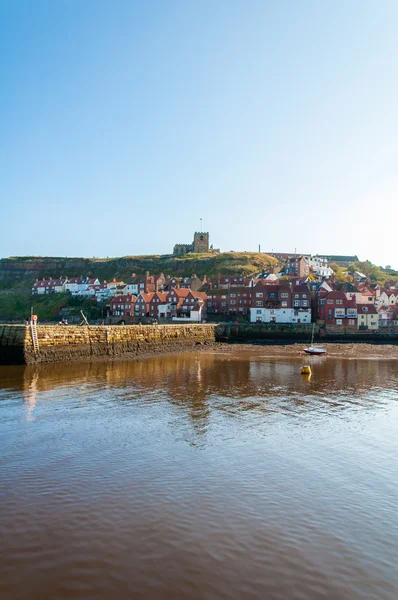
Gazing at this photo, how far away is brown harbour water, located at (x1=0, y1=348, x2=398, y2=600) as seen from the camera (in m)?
7.57

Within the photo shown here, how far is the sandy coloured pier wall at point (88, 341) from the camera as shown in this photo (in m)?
38.3

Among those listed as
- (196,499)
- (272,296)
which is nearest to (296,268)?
(272,296)

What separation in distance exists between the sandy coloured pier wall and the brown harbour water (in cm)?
1608

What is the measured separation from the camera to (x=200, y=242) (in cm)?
17850

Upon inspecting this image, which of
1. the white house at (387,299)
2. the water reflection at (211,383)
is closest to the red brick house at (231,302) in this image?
the white house at (387,299)

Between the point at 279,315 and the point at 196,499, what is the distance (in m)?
72.4

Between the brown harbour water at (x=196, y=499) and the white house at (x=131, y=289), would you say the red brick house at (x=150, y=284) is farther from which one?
the brown harbour water at (x=196, y=499)

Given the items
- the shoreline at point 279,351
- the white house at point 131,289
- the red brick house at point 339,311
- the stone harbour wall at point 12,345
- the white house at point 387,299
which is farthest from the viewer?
the white house at point 131,289

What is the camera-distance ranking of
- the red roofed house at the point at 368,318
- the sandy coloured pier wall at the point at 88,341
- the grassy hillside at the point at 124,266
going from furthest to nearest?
the grassy hillside at the point at 124,266
the red roofed house at the point at 368,318
the sandy coloured pier wall at the point at 88,341

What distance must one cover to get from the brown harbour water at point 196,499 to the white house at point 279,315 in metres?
57.8

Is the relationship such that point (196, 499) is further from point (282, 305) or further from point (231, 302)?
point (231, 302)

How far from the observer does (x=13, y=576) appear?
296 inches

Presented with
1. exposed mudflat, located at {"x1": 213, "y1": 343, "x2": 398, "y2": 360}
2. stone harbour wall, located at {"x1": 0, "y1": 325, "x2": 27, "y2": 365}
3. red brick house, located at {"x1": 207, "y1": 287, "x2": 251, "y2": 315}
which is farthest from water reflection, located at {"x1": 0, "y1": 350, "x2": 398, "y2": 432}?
red brick house, located at {"x1": 207, "y1": 287, "x2": 251, "y2": 315}

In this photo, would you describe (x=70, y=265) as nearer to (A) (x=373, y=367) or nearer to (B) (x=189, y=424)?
(A) (x=373, y=367)
